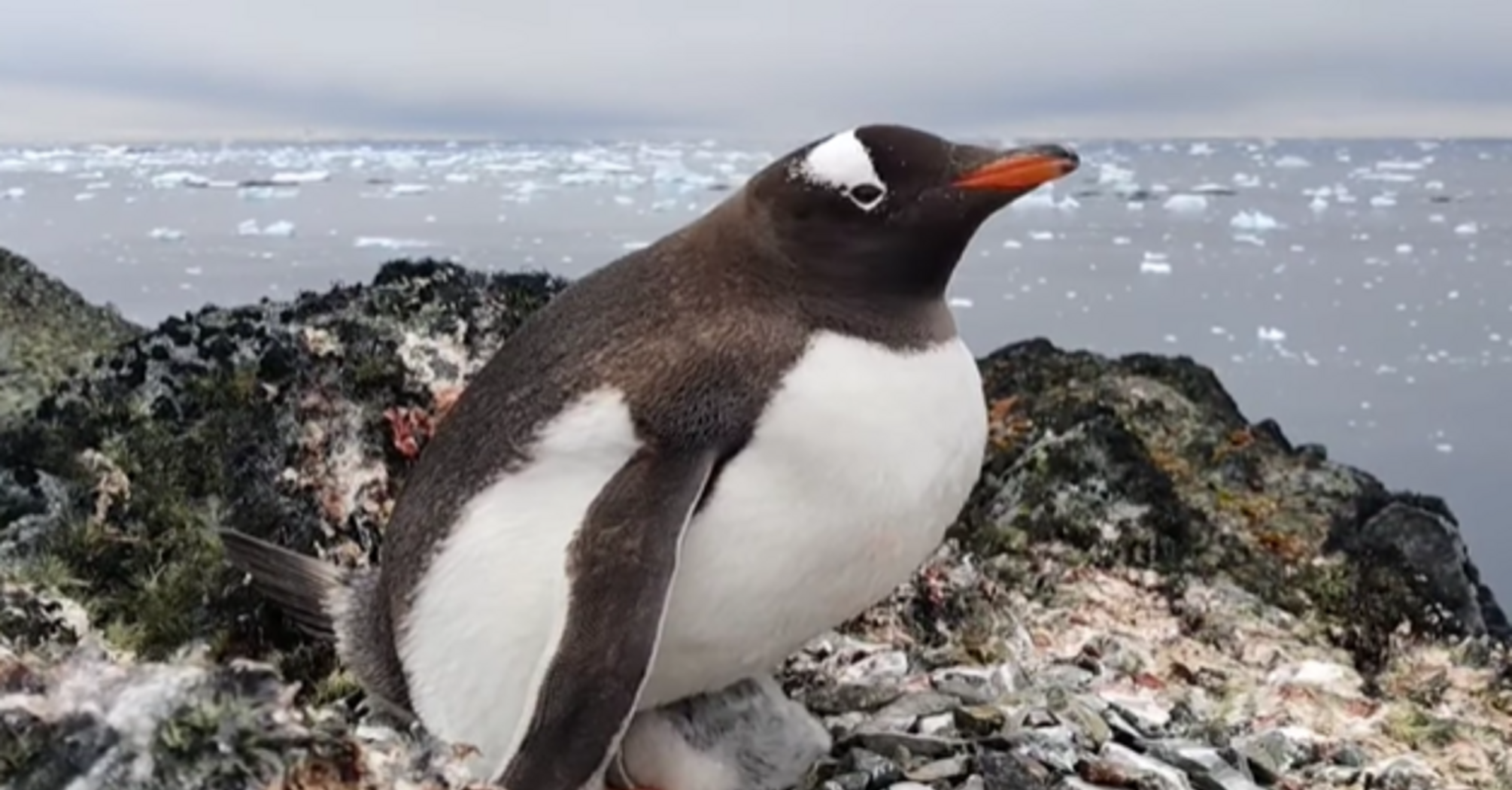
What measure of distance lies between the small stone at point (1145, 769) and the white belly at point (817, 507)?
0.58 metres

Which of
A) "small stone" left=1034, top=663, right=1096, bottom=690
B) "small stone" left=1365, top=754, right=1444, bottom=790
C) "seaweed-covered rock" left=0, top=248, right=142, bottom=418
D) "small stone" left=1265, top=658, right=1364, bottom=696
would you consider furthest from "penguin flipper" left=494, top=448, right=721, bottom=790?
"seaweed-covered rock" left=0, top=248, right=142, bottom=418

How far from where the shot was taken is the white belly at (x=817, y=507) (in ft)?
8.51

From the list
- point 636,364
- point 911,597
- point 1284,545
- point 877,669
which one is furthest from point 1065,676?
point 1284,545

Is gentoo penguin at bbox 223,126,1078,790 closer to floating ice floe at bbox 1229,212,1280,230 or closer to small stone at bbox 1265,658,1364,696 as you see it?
small stone at bbox 1265,658,1364,696

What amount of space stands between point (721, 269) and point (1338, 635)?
3.21m

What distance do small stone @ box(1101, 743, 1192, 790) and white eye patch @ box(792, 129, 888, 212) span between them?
110cm

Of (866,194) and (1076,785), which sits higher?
(866,194)

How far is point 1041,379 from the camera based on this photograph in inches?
284

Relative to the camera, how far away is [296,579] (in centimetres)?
347

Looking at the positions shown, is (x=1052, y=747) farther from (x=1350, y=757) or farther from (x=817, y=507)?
(x=1350, y=757)

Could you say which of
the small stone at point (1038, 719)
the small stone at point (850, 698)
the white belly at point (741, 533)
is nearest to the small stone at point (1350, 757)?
the small stone at point (1038, 719)

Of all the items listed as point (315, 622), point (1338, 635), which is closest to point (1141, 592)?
point (1338, 635)

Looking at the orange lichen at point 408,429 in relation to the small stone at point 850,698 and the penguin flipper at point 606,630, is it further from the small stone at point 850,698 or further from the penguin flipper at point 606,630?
the penguin flipper at point 606,630

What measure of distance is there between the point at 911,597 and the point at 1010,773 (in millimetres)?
1915
